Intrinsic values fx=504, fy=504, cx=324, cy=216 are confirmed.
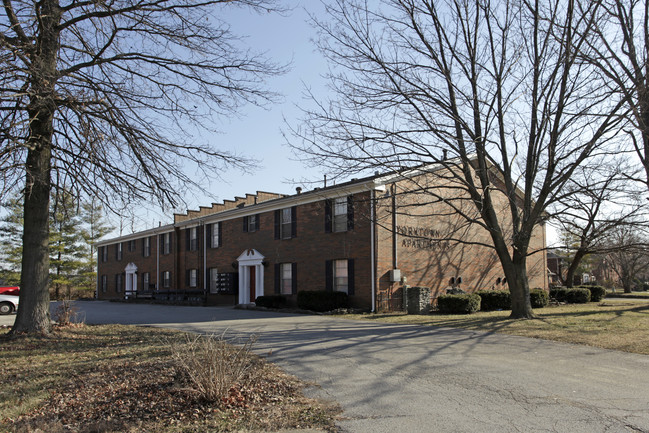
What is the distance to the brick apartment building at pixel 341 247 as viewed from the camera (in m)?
20.0

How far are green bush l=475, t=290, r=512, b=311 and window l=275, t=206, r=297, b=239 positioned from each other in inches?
348

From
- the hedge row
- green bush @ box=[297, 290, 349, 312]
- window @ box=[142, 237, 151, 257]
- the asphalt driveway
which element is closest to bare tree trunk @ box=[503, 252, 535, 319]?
the asphalt driveway

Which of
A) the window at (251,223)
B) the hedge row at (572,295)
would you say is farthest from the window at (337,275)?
the hedge row at (572,295)

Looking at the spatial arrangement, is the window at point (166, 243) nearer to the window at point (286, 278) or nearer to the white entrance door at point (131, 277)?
the white entrance door at point (131, 277)

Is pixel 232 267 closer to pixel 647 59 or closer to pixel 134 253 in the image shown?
pixel 134 253

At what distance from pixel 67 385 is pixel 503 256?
13.0 metres

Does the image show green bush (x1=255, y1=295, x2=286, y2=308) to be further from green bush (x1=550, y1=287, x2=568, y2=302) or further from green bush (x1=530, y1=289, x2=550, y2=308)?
green bush (x1=550, y1=287, x2=568, y2=302)

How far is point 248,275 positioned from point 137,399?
20.8m

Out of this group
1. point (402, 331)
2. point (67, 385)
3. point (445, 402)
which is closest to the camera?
point (445, 402)

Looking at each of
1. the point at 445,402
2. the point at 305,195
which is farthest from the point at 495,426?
the point at 305,195

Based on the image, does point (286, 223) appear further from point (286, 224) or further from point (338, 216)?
point (338, 216)

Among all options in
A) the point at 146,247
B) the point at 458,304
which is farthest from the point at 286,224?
the point at 146,247

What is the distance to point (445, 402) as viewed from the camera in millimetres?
6363

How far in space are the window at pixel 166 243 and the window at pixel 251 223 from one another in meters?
10.1
